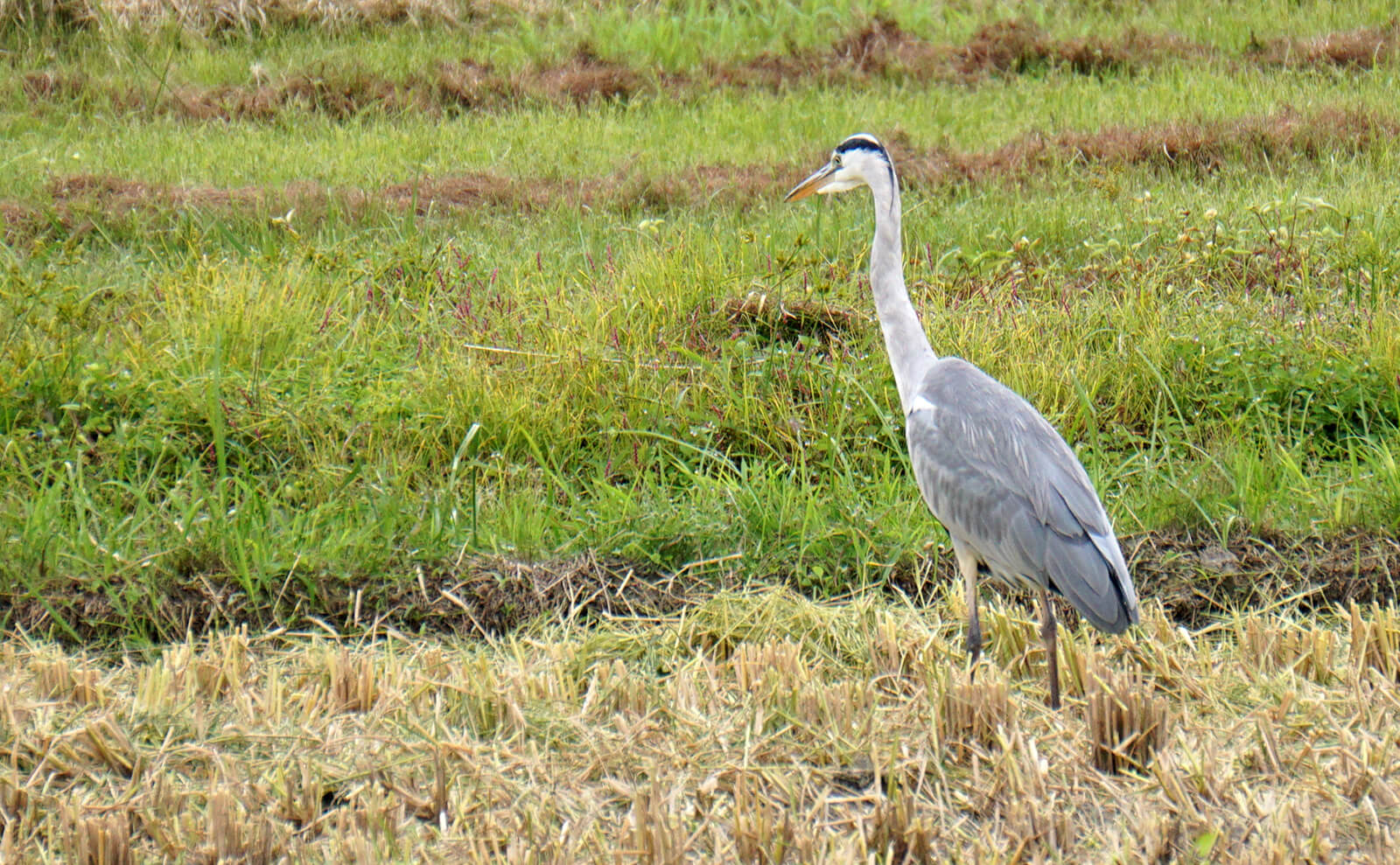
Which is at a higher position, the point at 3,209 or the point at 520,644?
the point at 3,209

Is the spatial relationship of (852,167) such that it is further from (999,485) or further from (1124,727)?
(1124,727)

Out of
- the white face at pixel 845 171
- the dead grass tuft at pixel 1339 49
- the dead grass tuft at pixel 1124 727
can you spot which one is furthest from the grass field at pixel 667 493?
the dead grass tuft at pixel 1339 49

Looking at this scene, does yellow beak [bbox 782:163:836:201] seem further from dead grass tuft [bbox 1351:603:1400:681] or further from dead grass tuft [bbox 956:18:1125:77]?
dead grass tuft [bbox 956:18:1125:77]

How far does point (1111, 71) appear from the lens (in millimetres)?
10625

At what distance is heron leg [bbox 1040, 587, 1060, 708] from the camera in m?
3.22

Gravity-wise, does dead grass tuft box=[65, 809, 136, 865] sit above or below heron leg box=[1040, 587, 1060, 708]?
above

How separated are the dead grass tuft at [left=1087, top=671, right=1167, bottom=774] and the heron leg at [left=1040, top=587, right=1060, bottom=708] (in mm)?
235

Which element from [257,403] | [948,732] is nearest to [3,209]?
[257,403]

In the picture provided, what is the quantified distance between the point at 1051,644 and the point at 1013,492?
16.4 inches

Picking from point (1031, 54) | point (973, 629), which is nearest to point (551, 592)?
point (973, 629)

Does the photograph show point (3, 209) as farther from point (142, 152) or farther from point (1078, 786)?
point (1078, 786)

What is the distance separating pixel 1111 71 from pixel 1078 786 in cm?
894

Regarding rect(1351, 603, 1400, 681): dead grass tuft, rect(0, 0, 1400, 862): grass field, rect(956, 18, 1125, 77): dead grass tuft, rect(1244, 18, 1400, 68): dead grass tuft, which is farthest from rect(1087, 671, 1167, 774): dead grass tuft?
rect(1244, 18, 1400, 68): dead grass tuft

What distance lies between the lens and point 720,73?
10.7 meters
